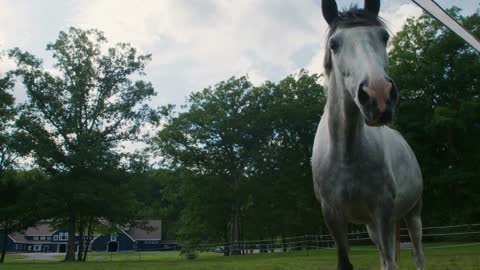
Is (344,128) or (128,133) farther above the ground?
(128,133)

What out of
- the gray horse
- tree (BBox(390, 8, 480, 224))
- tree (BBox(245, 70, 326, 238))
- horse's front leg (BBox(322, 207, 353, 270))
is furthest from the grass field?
tree (BBox(245, 70, 326, 238))

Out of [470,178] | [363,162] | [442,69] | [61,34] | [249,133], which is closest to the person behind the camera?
[363,162]

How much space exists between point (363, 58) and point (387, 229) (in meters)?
1.31

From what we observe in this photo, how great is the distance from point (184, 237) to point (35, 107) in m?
18.8

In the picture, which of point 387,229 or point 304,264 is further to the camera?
point 304,264

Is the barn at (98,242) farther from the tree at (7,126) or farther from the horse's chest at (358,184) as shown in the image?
the horse's chest at (358,184)

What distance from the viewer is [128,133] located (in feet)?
117

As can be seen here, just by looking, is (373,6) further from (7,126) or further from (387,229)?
(7,126)

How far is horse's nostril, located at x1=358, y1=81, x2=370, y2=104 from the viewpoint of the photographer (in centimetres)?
247

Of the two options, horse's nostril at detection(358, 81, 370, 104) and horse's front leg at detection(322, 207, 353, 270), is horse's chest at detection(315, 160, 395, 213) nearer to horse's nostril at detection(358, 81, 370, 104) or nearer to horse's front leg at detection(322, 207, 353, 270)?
horse's front leg at detection(322, 207, 353, 270)

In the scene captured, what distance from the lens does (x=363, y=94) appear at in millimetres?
2502

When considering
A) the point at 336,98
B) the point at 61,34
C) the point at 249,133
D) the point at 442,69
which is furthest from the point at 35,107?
the point at 336,98

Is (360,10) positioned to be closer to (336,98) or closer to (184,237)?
(336,98)

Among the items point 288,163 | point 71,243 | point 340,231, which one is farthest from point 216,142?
point 340,231
